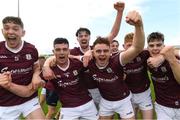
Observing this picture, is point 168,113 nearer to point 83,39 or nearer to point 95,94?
point 95,94

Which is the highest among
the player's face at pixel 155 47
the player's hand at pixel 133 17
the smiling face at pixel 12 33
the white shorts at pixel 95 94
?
the player's hand at pixel 133 17

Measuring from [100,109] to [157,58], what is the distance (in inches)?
66.0

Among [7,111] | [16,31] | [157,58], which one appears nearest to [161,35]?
[157,58]

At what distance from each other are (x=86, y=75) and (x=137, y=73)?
1044mm

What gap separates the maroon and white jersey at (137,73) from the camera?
7949 mm

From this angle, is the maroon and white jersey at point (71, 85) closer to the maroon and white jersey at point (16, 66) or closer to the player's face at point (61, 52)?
the player's face at point (61, 52)

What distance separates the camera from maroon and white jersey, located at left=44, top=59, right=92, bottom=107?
7.55 metres

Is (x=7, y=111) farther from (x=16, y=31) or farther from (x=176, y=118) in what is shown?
→ (x=176, y=118)

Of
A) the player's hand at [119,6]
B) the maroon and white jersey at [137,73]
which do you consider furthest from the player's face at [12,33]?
the maroon and white jersey at [137,73]

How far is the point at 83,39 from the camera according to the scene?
9.09 meters

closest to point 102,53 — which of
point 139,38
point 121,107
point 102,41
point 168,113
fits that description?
point 102,41

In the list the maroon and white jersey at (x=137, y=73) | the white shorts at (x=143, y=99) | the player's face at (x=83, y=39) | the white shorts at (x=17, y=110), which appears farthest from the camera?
the player's face at (x=83, y=39)

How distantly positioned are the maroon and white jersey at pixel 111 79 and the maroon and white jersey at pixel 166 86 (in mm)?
656

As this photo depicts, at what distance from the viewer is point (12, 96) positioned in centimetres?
724
